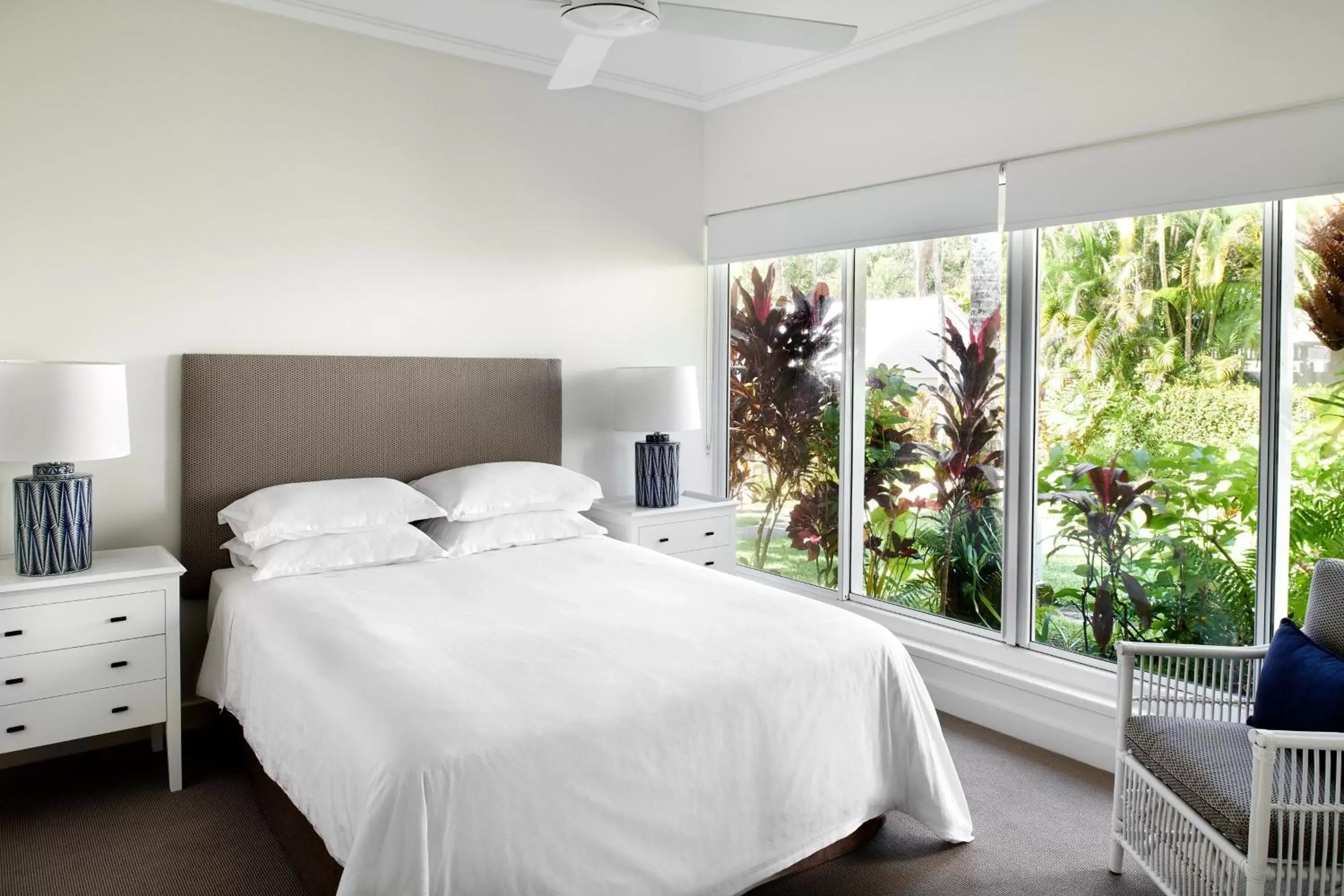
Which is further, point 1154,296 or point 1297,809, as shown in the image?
point 1154,296

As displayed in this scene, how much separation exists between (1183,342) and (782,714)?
1.80 m

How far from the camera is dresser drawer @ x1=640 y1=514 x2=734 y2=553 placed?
399 centimetres

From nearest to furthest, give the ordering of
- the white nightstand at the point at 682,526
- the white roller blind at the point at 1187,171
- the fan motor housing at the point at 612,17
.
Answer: the fan motor housing at the point at 612,17, the white roller blind at the point at 1187,171, the white nightstand at the point at 682,526

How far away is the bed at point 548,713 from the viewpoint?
1.78 meters

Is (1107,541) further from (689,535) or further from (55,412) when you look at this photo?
(55,412)

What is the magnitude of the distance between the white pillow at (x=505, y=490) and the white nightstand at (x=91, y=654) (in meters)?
0.93

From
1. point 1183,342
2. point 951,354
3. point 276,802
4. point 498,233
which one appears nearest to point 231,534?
point 276,802

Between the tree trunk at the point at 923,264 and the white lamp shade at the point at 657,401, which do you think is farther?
the white lamp shade at the point at 657,401

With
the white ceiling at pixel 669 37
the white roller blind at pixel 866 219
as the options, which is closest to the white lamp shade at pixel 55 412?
the white ceiling at pixel 669 37

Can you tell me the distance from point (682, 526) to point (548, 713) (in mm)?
2184

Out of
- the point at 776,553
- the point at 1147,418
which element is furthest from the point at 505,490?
the point at 1147,418

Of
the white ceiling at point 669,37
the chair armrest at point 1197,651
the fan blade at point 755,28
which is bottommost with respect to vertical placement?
the chair armrest at point 1197,651

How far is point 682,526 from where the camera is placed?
13.4 ft

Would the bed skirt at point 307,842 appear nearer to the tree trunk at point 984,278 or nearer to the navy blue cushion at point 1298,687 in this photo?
the navy blue cushion at point 1298,687
